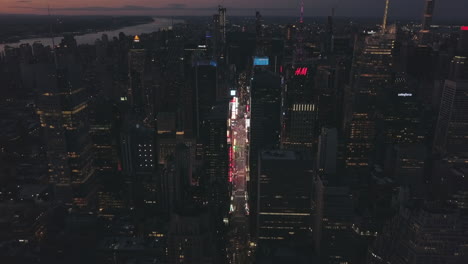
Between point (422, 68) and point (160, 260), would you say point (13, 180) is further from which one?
point (422, 68)

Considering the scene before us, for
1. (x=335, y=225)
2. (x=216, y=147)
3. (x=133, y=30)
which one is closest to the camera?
(x=335, y=225)

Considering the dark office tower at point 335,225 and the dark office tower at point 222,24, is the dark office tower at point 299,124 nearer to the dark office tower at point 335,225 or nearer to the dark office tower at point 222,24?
the dark office tower at point 335,225

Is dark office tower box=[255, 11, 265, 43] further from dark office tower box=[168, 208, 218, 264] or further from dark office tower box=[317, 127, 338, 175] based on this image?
dark office tower box=[168, 208, 218, 264]

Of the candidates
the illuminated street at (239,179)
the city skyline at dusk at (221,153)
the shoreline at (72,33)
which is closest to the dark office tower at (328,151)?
the city skyline at dusk at (221,153)

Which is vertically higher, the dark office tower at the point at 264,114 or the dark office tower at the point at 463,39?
the dark office tower at the point at 463,39

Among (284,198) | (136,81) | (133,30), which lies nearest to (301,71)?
(284,198)

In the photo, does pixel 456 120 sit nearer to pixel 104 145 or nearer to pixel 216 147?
pixel 216 147
